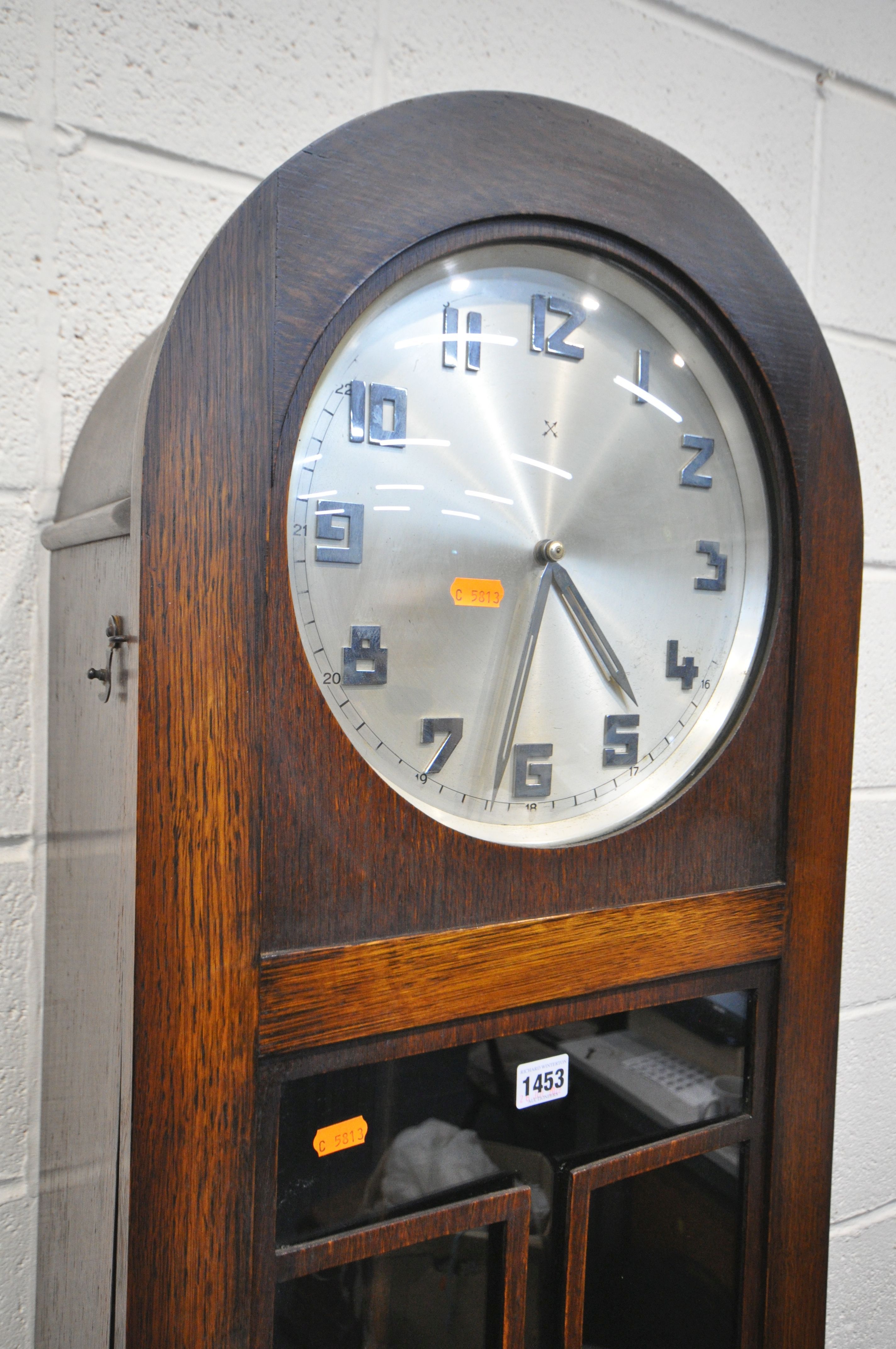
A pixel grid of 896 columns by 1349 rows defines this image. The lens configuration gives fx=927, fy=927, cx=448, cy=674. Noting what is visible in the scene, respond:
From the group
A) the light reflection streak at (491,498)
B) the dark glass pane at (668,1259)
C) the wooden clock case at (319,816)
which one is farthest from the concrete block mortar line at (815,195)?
the dark glass pane at (668,1259)

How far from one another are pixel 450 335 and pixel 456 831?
11.5 inches

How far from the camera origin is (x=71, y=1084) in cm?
64

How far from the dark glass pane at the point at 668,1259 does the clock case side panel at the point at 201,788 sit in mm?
269

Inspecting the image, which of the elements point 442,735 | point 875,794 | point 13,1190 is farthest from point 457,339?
point 875,794

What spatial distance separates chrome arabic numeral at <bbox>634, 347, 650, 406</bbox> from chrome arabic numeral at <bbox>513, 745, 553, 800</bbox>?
9.5 inches

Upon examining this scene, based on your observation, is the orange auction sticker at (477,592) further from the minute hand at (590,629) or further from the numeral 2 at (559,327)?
the numeral 2 at (559,327)

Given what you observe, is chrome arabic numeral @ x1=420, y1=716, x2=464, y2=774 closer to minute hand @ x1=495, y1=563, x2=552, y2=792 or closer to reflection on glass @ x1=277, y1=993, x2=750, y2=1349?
minute hand @ x1=495, y1=563, x2=552, y2=792

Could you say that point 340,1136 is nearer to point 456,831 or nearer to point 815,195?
point 456,831

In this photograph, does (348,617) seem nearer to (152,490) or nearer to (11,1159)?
(152,490)

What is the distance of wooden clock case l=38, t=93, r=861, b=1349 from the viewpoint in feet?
1.53

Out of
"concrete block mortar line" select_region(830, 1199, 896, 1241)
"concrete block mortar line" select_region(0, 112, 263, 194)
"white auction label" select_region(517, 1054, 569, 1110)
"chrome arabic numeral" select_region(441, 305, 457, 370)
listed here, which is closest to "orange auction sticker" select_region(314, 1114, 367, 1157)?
"white auction label" select_region(517, 1054, 569, 1110)

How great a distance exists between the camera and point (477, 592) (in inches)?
22.1

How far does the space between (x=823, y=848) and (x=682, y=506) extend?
27 centimetres

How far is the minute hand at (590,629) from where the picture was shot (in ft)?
1.92
